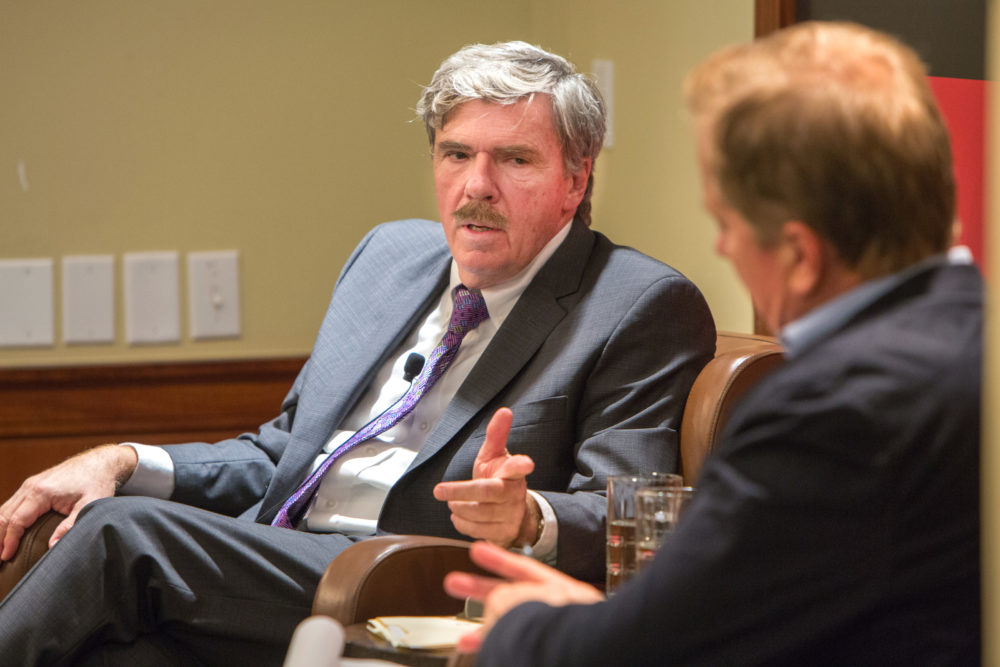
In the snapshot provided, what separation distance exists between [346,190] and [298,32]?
471mm

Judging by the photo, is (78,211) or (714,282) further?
(78,211)

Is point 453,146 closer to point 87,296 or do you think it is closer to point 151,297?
point 151,297

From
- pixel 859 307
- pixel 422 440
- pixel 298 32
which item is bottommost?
pixel 422 440

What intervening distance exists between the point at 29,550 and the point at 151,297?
49.4 inches

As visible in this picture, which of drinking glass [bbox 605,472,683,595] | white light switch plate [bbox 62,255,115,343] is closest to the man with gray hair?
drinking glass [bbox 605,472,683,595]

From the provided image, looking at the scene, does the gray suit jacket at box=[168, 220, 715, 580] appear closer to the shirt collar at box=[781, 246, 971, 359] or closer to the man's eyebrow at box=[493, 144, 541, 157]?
the man's eyebrow at box=[493, 144, 541, 157]

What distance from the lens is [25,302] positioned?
9.91 ft

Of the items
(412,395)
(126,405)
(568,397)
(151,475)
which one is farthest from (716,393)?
(126,405)

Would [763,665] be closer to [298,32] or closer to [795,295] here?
[795,295]

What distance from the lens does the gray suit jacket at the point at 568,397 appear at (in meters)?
1.80

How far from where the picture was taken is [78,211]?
3045 millimetres

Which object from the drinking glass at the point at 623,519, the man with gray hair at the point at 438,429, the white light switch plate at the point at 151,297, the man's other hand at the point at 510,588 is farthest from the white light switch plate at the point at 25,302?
the man's other hand at the point at 510,588

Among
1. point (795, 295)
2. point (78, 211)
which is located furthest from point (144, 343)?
point (795, 295)

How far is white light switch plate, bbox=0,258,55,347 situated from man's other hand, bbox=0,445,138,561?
44.1 inches
